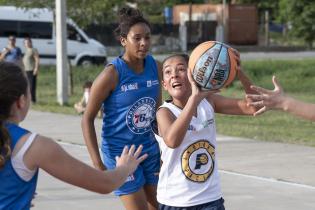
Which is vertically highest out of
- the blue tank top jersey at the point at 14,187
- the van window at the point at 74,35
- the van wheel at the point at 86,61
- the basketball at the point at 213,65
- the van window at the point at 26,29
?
the basketball at the point at 213,65

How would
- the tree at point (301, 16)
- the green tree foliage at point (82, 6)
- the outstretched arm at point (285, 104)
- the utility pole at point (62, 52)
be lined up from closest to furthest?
the outstretched arm at point (285, 104) < the utility pole at point (62, 52) < the green tree foliage at point (82, 6) < the tree at point (301, 16)

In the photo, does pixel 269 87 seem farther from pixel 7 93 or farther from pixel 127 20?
pixel 7 93

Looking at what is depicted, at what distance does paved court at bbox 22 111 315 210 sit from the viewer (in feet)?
28.8

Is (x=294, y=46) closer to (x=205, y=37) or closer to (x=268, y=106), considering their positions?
(x=205, y=37)

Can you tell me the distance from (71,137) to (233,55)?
930cm

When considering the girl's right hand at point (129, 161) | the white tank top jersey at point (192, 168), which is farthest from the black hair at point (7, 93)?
the white tank top jersey at point (192, 168)

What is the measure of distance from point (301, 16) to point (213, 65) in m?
44.4

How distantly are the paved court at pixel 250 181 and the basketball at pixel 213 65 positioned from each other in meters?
3.66

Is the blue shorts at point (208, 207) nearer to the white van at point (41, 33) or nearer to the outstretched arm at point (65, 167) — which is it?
the outstretched arm at point (65, 167)

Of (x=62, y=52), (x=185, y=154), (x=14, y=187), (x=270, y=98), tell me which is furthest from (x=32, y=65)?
(x=14, y=187)

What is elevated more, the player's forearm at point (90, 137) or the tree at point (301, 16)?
the player's forearm at point (90, 137)

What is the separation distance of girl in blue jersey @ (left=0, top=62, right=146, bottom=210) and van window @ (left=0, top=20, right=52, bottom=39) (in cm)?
2890

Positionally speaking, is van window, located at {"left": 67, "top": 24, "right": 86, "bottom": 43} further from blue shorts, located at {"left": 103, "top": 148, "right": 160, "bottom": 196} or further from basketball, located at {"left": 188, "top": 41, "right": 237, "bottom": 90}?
basketball, located at {"left": 188, "top": 41, "right": 237, "bottom": 90}

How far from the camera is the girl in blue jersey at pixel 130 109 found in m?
5.85
